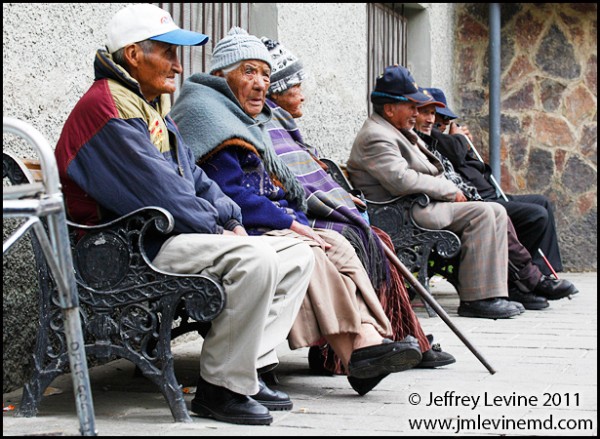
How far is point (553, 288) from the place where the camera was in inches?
282

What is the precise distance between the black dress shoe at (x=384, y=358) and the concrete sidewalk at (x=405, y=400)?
12 centimetres

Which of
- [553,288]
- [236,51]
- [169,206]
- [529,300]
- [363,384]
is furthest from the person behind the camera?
[553,288]

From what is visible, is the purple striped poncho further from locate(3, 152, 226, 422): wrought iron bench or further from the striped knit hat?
locate(3, 152, 226, 422): wrought iron bench

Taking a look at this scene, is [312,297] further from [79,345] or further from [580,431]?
[79,345]

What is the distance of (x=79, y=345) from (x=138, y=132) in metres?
0.97

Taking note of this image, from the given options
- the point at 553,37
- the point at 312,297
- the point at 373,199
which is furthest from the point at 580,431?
the point at 553,37

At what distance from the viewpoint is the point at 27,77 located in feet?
13.4

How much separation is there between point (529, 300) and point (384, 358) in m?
3.46

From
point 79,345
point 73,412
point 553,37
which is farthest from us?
point 553,37

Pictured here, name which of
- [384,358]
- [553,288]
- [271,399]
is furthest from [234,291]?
[553,288]

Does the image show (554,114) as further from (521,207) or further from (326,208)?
(326,208)

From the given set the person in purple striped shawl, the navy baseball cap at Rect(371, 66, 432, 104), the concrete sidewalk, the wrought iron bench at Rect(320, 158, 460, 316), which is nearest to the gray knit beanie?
the person in purple striped shawl

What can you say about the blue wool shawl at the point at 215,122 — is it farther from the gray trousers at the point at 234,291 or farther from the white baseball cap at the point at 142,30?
the gray trousers at the point at 234,291

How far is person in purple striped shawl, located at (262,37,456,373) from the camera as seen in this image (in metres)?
4.66
